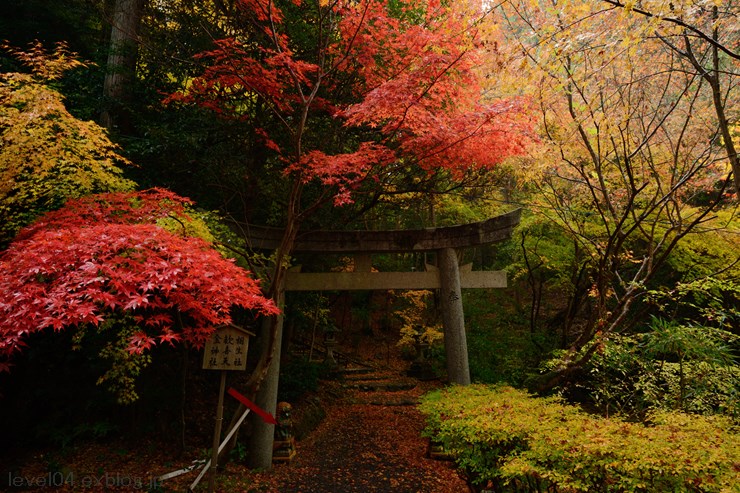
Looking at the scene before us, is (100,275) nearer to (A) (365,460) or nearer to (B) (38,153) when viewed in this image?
(B) (38,153)

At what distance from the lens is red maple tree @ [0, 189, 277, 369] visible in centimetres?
300

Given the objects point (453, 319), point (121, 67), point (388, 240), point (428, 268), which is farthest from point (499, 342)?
point (121, 67)

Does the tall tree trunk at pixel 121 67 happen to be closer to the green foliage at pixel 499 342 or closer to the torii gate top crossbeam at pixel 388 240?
the torii gate top crossbeam at pixel 388 240

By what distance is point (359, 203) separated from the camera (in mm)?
9031

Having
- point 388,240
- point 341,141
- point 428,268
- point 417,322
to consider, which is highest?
point 341,141

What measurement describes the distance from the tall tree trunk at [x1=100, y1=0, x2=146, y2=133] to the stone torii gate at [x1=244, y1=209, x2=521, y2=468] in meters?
3.40

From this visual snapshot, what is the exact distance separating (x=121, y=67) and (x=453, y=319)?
766 cm

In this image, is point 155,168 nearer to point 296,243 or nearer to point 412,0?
point 296,243

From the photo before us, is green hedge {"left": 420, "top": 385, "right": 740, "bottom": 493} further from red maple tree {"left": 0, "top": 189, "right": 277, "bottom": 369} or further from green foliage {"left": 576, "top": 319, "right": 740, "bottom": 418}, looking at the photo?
red maple tree {"left": 0, "top": 189, "right": 277, "bottom": 369}

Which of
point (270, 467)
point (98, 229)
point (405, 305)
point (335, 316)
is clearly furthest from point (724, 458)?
point (335, 316)


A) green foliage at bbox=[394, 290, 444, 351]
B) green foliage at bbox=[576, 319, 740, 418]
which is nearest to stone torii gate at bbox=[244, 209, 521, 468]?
green foliage at bbox=[576, 319, 740, 418]

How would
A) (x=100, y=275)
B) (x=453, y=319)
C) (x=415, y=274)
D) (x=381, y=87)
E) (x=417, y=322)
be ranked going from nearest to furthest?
1. (x=100, y=275)
2. (x=381, y=87)
3. (x=453, y=319)
4. (x=415, y=274)
5. (x=417, y=322)

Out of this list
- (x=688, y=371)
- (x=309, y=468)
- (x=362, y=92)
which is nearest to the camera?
(x=688, y=371)

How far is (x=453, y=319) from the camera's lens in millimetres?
7242
